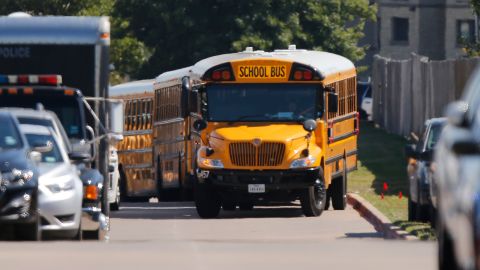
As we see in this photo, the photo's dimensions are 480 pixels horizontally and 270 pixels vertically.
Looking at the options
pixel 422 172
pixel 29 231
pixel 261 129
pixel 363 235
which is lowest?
pixel 363 235

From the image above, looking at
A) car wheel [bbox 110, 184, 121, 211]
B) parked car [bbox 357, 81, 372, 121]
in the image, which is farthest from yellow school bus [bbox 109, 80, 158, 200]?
parked car [bbox 357, 81, 372, 121]

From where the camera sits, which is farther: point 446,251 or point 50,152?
point 50,152

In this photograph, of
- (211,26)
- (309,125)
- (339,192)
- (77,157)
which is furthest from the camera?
(211,26)

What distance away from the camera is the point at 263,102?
3012 centimetres

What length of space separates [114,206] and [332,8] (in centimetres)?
3290

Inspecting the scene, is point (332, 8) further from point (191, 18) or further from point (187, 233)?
point (187, 233)

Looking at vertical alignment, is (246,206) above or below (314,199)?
below

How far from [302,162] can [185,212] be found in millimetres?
4304

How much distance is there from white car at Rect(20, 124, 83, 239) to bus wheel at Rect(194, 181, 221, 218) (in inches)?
395

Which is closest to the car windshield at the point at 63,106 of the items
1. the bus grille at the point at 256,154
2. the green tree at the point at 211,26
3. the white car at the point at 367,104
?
the bus grille at the point at 256,154

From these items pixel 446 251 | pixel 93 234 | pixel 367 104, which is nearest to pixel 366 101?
pixel 367 104

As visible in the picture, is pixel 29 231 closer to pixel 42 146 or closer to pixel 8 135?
pixel 42 146

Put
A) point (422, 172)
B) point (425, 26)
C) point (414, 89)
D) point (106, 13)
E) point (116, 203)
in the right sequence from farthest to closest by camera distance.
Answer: point (425, 26) < point (106, 13) < point (414, 89) < point (116, 203) < point (422, 172)

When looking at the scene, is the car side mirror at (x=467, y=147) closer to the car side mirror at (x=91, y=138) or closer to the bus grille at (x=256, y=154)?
the car side mirror at (x=91, y=138)
